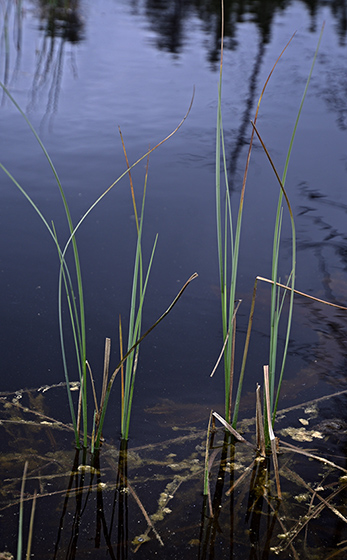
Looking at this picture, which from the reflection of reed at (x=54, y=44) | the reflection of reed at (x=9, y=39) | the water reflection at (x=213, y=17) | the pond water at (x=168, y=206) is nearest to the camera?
the pond water at (x=168, y=206)

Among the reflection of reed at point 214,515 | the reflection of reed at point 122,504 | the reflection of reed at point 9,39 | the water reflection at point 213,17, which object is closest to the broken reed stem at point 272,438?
the reflection of reed at point 214,515

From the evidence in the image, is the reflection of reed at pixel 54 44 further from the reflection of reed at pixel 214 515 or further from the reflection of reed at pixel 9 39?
the reflection of reed at pixel 214 515

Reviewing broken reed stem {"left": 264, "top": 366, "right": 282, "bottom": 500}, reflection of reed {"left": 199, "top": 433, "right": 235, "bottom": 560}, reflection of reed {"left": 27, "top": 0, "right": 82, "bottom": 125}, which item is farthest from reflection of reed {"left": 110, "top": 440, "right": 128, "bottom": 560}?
reflection of reed {"left": 27, "top": 0, "right": 82, "bottom": 125}

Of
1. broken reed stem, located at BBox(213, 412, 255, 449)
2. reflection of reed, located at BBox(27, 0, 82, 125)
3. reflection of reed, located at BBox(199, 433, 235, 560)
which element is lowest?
reflection of reed, located at BBox(199, 433, 235, 560)

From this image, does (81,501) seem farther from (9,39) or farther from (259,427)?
(9,39)

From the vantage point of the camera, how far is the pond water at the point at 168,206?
1.98 m

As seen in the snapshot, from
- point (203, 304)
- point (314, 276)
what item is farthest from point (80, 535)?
point (314, 276)

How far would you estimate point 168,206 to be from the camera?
3.15 meters

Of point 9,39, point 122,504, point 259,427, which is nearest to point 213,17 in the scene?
point 9,39

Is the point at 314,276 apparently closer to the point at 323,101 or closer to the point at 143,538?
the point at 143,538

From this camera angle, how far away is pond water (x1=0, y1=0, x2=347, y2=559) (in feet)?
6.49

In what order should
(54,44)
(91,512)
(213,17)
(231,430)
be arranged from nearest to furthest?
(91,512) → (231,430) → (54,44) → (213,17)

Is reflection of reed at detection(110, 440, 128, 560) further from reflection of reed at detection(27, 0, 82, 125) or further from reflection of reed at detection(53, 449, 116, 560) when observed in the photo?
reflection of reed at detection(27, 0, 82, 125)

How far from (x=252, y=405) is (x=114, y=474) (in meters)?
0.57
